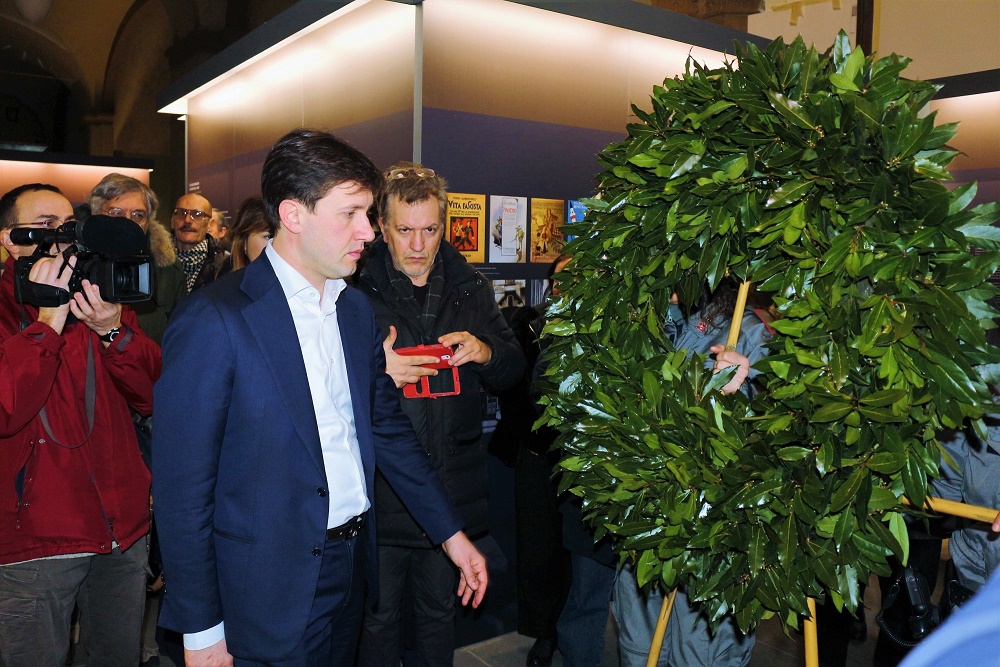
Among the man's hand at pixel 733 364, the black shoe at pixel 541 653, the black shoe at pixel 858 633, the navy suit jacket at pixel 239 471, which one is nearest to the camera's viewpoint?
the navy suit jacket at pixel 239 471

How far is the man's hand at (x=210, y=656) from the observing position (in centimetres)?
181

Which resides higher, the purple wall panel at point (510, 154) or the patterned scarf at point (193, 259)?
the purple wall panel at point (510, 154)

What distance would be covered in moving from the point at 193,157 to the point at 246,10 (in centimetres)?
824

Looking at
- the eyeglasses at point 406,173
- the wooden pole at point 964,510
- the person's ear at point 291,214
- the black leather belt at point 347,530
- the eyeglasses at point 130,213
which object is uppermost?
the eyeglasses at point 406,173

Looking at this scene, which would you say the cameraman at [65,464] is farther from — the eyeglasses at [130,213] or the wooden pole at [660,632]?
the wooden pole at [660,632]

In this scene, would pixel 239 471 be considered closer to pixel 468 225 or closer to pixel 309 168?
pixel 309 168

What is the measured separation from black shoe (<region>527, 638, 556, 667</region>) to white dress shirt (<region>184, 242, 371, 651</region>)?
2.03 meters

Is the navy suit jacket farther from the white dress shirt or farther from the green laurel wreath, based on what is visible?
the green laurel wreath

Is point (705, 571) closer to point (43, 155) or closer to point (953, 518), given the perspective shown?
point (953, 518)

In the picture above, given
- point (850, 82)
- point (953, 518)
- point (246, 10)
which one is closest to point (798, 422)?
point (850, 82)

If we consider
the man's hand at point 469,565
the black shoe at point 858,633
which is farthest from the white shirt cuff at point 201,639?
the black shoe at point 858,633

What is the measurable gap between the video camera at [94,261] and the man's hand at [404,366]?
0.87m

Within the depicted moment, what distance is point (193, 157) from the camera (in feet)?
26.8

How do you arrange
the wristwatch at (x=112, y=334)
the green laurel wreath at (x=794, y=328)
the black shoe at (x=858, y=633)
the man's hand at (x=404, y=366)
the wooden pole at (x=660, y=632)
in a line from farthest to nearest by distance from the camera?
the black shoe at (x=858, y=633), the man's hand at (x=404, y=366), the wristwatch at (x=112, y=334), the wooden pole at (x=660, y=632), the green laurel wreath at (x=794, y=328)
